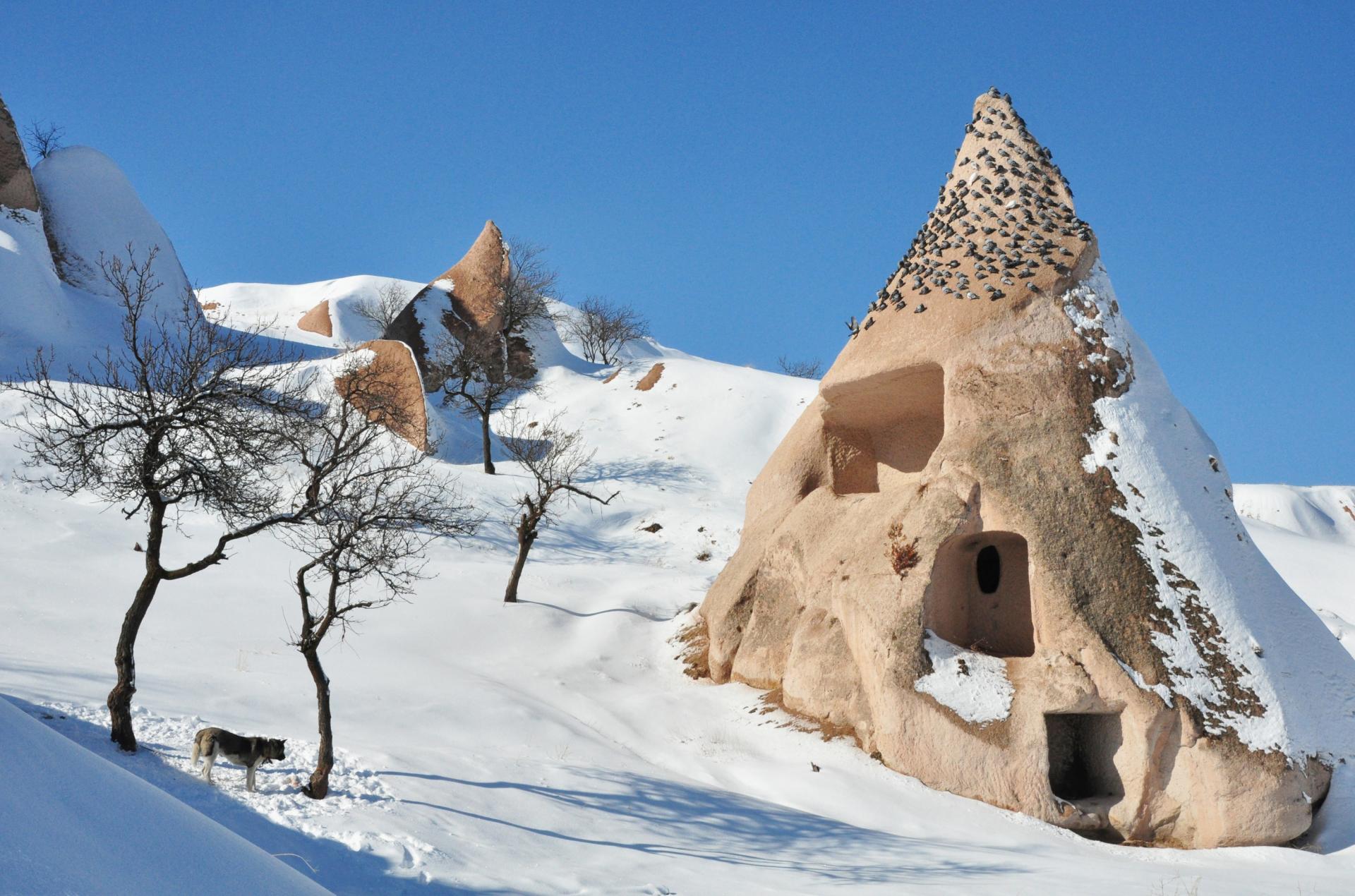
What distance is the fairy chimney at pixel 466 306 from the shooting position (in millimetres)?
34406

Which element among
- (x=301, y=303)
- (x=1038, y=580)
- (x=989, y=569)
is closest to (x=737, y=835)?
(x=1038, y=580)

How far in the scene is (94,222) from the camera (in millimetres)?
29422

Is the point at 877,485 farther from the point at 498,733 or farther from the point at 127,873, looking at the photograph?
the point at 127,873

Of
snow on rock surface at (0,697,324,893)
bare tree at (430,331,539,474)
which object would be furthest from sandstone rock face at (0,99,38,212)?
snow on rock surface at (0,697,324,893)

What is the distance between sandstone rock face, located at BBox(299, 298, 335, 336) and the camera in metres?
45.0

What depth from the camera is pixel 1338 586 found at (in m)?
21.7

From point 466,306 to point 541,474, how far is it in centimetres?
1682

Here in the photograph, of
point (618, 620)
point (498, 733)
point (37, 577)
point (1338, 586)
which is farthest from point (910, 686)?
point (1338, 586)

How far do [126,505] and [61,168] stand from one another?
702 inches

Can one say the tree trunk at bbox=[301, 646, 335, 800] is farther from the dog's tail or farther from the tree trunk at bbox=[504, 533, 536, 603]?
the tree trunk at bbox=[504, 533, 536, 603]

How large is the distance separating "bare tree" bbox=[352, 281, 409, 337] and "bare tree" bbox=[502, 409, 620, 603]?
12.0m

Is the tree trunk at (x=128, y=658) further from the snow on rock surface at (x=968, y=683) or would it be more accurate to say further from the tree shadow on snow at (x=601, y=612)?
the tree shadow on snow at (x=601, y=612)

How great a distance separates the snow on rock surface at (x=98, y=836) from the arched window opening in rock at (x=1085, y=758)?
8220 mm

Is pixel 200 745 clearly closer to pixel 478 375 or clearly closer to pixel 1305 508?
pixel 478 375
